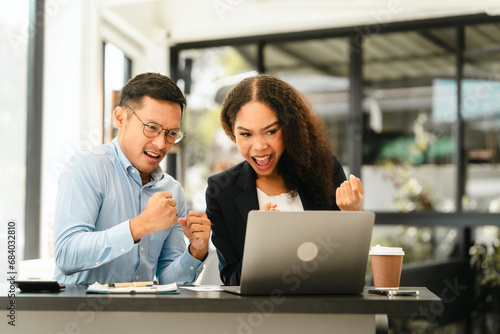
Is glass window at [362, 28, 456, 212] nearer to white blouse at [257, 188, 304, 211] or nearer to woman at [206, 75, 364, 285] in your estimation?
woman at [206, 75, 364, 285]

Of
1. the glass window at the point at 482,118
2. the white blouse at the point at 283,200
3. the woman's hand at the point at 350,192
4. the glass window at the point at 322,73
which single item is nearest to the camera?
the woman's hand at the point at 350,192

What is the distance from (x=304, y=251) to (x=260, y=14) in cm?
478

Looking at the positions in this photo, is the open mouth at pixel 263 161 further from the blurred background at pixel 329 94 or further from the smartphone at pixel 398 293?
the blurred background at pixel 329 94

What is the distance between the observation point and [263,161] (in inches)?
86.8

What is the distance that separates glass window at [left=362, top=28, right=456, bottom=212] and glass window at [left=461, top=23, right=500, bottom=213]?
141 millimetres

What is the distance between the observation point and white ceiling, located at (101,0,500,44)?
5.14m

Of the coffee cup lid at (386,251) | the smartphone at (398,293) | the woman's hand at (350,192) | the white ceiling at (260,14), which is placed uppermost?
the white ceiling at (260,14)

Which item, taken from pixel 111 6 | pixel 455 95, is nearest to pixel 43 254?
pixel 111 6

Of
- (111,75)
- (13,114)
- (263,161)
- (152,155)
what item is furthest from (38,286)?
(111,75)

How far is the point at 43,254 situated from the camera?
4.51 meters

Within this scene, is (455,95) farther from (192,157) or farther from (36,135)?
(36,135)

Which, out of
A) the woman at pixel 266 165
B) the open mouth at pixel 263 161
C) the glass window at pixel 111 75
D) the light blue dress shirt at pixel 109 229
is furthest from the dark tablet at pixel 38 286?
the glass window at pixel 111 75

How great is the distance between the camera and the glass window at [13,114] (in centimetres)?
416

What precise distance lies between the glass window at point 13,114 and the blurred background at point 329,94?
1 cm
